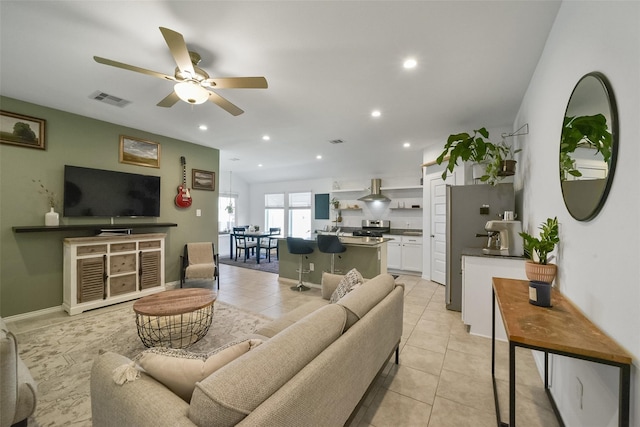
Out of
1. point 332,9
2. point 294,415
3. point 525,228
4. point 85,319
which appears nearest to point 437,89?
point 332,9

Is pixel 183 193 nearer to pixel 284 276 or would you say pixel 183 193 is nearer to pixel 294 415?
pixel 284 276

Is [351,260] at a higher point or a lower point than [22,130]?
lower

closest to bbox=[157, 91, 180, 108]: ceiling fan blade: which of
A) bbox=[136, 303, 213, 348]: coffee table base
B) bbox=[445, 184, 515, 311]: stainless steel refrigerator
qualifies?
bbox=[136, 303, 213, 348]: coffee table base

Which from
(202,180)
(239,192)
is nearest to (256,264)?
(202,180)

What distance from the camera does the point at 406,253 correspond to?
5.91 m

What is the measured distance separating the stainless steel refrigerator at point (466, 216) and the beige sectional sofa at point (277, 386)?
250 cm

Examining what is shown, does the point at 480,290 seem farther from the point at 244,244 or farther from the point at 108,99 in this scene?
the point at 244,244

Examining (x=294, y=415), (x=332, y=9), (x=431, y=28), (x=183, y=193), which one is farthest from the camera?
(x=183, y=193)

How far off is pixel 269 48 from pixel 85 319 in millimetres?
3848

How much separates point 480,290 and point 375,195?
4.02 m

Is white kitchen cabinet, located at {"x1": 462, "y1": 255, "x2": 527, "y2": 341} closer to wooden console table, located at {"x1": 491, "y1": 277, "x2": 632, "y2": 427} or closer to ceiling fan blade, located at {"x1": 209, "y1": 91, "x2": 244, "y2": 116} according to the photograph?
wooden console table, located at {"x1": 491, "y1": 277, "x2": 632, "y2": 427}

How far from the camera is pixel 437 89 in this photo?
9.41 ft

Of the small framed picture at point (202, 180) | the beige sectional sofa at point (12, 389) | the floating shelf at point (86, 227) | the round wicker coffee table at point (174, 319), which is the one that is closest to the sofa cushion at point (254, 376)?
the beige sectional sofa at point (12, 389)

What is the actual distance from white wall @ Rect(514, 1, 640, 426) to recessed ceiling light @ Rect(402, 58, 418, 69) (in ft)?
3.24
